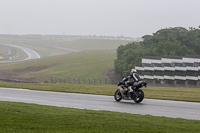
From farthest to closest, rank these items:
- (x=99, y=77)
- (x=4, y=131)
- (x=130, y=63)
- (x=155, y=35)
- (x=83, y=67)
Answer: (x=83, y=67), (x=155, y=35), (x=99, y=77), (x=130, y=63), (x=4, y=131)

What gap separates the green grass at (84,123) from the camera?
40.1 ft

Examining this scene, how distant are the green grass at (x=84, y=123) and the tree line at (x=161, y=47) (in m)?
71.3

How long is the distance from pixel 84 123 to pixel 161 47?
8517 cm

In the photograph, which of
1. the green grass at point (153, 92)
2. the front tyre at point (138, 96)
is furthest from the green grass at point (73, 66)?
the front tyre at point (138, 96)

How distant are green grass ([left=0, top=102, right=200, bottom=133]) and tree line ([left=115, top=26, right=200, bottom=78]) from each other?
234ft

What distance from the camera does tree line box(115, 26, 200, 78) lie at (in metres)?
92.6

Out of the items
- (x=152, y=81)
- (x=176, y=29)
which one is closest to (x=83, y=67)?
(x=176, y=29)

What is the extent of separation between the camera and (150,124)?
1366cm

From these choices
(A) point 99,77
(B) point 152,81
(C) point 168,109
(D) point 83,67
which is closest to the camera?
(C) point 168,109

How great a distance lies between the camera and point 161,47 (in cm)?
9606

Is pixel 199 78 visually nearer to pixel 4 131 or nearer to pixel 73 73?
pixel 73 73

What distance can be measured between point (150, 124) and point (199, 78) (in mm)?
62230

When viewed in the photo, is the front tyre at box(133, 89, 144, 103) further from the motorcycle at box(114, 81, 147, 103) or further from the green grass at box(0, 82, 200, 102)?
the green grass at box(0, 82, 200, 102)

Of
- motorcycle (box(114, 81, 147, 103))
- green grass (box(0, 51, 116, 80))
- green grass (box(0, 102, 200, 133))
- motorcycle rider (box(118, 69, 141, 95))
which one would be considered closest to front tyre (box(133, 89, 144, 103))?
motorcycle (box(114, 81, 147, 103))
